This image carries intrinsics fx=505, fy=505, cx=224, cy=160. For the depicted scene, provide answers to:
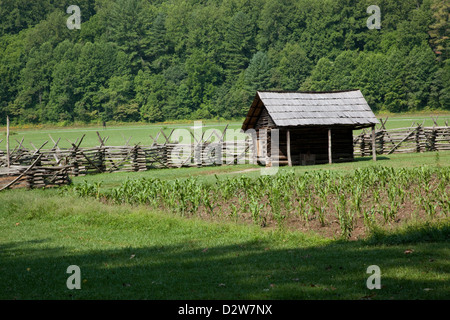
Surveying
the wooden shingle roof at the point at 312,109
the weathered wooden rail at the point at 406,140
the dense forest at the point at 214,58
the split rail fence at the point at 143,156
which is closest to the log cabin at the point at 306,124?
the wooden shingle roof at the point at 312,109

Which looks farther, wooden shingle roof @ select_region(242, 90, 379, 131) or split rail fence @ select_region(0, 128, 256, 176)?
split rail fence @ select_region(0, 128, 256, 176)

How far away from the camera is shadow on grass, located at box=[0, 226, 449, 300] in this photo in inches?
264

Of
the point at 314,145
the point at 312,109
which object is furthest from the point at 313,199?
the point at 314,145

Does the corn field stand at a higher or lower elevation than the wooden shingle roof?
lower

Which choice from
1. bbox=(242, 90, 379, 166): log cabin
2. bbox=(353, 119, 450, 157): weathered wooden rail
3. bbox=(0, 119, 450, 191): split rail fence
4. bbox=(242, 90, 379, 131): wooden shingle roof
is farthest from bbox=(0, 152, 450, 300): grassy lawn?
bbox=(353, 119, 450, 157): weathered wooden rail

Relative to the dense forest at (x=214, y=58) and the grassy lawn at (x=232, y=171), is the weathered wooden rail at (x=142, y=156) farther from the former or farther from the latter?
the dense forest at (x=214, y=58)

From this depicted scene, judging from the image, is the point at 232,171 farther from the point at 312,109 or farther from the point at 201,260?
the point at 201,260

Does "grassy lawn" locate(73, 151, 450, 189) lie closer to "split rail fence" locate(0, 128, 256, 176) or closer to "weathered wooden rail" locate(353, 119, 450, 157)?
"split rail fence" locate(0, 128, 256, 176)

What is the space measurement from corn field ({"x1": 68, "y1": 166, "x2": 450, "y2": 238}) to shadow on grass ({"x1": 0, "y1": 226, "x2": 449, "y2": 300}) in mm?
1677

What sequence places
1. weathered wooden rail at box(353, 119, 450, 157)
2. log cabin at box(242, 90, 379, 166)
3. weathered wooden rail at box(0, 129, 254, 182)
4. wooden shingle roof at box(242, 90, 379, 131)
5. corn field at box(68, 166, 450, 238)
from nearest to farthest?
corn field at box(68, 166, 450, 238)
wooden shingle roof at box(242, 90, 379, 131)
log cabin at box(242, 90, 379, 166)
weathered wooden rail at box(0, 129, 254, 182)
weathered wooden rail at box(353, 119, 450, 157)

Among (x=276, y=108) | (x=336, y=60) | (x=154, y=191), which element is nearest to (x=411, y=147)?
(x=276, y=108)

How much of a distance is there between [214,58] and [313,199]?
3449 inches

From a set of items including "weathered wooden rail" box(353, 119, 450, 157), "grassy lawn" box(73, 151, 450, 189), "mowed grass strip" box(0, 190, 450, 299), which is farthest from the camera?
"weathered wooden rail" box(353, 119, 450, 157)

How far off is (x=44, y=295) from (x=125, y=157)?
2233 cm
